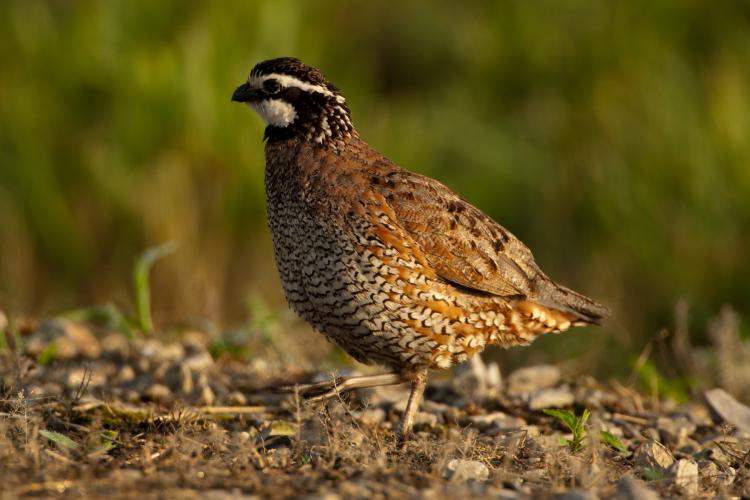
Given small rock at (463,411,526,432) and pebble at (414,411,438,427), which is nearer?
small rock at (463,411,526,432)

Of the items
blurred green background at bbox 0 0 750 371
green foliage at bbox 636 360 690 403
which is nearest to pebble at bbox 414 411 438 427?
green foliage at bbox 636 360 690 403

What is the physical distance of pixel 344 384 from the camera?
502cm

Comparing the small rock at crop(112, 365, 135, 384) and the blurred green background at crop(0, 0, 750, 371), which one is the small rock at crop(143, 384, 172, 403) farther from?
the blurred green background at crop(0, 0, 750, 371)

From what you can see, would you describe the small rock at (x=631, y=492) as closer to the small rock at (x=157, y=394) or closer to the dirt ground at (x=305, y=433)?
the dirt ground at (x=305, y=433)

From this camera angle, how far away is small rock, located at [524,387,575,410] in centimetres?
550

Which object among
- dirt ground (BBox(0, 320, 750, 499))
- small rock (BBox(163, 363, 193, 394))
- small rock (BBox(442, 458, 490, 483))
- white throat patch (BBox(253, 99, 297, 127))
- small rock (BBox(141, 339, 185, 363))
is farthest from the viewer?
small rock (BBox(141, 339, 185, 363))

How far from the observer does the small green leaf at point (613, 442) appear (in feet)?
15.1

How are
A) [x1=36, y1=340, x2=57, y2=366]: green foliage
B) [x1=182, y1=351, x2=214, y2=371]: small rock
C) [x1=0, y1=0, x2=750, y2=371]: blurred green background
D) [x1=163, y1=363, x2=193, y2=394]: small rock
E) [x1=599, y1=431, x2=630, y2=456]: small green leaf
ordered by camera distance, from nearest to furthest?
[x1=599, y1=431, x2=630, y2=456]: small green leaf < [x1=163, y1=363, x2=193, y2=394]: small rock < [x1=36, y1=340, x2=57, y2=366]: green foliage < [x1=182, y1=351, x2=214, y2=371]: small rock < [x1=0, y1=0, x2=750, y2=371]: blurred green background

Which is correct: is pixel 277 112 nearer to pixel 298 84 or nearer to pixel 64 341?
pixel 298 84

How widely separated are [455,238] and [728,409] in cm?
150

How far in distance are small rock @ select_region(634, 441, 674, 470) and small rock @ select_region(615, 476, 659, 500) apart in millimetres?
725

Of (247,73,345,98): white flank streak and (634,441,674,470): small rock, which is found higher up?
(247,73,345,98): white flank streak

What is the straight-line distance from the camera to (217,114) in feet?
29.3

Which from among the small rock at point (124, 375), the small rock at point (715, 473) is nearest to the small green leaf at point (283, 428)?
the small rock at point (124, 375)
